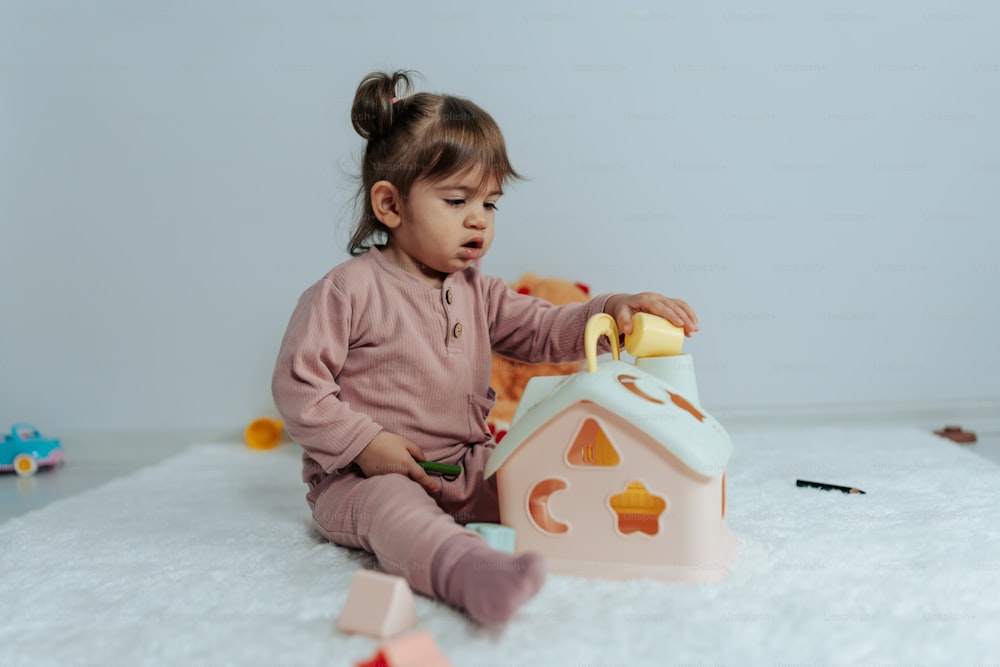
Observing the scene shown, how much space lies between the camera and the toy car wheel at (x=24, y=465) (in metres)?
1.64

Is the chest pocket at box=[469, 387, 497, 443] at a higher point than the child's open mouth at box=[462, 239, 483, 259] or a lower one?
lower

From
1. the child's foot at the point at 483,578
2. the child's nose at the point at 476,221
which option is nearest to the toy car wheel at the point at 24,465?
the child's nose at the point at 476,221

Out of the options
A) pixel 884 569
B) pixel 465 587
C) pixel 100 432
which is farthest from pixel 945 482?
pixel 100 432

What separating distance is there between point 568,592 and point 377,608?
0.57ft

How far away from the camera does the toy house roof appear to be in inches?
32.4

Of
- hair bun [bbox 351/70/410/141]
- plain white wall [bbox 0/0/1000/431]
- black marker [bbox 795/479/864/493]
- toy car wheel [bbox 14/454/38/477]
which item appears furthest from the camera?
plain white wall [bbox 0/0/1000/431]

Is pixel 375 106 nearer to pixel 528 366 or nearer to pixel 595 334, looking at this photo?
pixel 595 334

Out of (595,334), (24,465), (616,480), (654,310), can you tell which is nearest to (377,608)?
(616,480)

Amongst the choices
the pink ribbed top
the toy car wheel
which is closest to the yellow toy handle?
the pink ribbed top

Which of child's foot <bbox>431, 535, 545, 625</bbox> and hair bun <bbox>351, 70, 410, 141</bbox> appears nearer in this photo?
child's foot <bbox>431, 535, 545, 625</bbox>

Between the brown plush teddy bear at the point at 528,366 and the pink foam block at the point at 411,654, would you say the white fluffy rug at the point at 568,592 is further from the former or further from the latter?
the brown plush teddy bear at the point at 528,366

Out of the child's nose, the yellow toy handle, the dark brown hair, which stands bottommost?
the yellow toy handle

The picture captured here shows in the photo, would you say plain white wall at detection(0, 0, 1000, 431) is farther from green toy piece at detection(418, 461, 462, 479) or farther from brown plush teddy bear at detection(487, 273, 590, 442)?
green toy piece at detection(418, 461, 462, 479)

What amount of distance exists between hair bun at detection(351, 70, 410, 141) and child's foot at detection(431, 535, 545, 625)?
0.52m
